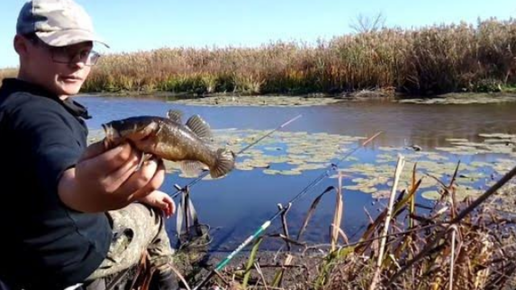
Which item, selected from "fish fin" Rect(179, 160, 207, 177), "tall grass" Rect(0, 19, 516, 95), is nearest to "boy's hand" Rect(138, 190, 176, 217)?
"fish fin" Rect(179, 160, 207, 177)

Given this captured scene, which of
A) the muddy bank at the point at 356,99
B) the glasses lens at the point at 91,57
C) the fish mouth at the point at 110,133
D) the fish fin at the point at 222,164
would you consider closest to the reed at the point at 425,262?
the fish fin at the point at 222,164

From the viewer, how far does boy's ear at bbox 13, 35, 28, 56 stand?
7.04ft

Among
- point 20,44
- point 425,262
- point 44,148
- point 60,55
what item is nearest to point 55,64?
point 60,55

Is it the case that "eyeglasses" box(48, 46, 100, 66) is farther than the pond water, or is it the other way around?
the pond water

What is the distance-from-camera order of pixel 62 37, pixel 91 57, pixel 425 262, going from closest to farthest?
pixel 62 37 < pixel 91 57 < pixel 425 262

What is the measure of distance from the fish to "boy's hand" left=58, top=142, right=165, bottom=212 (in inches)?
1.0

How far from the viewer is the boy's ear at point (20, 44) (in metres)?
2.14

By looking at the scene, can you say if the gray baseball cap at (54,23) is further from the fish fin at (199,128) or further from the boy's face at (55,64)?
the fish fin at (199,128)

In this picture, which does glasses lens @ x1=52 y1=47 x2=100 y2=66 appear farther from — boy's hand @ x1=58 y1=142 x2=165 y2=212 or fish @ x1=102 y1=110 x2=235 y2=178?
boy's hand @ x1=58 y1=142 x2=165 y2=212

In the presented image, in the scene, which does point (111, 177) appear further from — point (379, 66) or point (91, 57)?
point (379, 66)

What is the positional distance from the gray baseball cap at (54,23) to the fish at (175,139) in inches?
28.6

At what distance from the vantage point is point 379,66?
16.6 metres

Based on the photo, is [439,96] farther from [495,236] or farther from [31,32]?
[31,32]

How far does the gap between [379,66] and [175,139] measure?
15.7 metres
